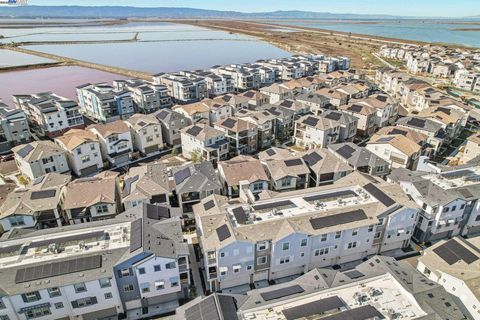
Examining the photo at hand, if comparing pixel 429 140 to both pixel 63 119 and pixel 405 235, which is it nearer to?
pixel 405 235

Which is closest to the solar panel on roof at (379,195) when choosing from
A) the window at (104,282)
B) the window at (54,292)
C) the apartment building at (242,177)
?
the apartment building at (242,177)

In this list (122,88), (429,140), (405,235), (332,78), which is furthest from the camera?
(332,78)

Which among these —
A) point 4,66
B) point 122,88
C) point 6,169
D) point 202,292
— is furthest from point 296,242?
point 4,66

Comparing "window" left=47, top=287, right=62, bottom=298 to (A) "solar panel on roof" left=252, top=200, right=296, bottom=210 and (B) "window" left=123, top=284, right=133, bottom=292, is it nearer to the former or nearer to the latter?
(B) "window" left=123, top=284, right=133, bottom=292

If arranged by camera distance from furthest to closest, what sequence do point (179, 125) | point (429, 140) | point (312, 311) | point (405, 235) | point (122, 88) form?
point (122, 88) < point (179, 125) < point (429, 140) < point (405, 235) < point (312, 311)

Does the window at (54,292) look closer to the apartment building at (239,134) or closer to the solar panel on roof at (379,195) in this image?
the solar panel on roof at (379,195)

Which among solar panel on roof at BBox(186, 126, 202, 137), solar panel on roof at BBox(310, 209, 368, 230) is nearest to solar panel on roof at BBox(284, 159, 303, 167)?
solar panel on roof at BBox(310, 209, 368, 230)
